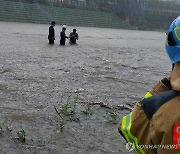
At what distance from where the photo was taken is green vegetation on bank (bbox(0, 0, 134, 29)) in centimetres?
3688

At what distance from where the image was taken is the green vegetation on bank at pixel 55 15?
121ft

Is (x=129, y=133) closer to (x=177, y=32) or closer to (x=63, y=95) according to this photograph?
(x=177, y=32)

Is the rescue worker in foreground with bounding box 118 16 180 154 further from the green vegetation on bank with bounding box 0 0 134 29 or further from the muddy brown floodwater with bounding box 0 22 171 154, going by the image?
the green vegetation on bank with bounding box 0 0 134 29

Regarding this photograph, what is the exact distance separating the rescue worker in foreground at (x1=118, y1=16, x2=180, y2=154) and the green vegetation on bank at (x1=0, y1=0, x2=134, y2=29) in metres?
35.6

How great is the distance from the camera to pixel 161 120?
130cm

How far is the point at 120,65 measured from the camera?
37.2 feet

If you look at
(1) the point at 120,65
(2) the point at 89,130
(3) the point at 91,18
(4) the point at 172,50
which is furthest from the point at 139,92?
(3) the point at 91,18

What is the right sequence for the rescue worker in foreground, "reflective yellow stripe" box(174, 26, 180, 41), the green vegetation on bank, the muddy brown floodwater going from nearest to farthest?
the rescue worker in foreground, "reflective yellow stripe" box(174, 26, 180, 41), the muddy brown floodwater, the green vegetation on bank

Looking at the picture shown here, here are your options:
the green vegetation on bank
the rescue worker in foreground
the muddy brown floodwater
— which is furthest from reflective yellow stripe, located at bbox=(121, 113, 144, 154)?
the green vegetation on bank

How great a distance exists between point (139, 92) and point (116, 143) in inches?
129

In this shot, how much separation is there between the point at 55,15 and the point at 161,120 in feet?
129

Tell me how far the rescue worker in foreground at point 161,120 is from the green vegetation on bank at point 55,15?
3557 centimetres

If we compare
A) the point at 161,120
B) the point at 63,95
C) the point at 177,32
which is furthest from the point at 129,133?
the point at 63,95

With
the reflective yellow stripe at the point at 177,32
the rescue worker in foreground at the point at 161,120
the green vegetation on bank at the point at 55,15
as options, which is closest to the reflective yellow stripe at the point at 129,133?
the rescue worker in foreground at the point at 161,120
